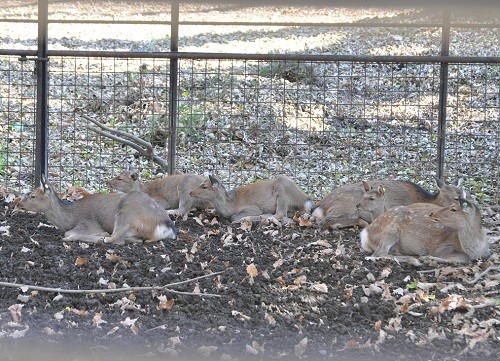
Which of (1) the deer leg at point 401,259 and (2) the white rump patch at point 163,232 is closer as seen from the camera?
(1) the deer leg at point 401,259

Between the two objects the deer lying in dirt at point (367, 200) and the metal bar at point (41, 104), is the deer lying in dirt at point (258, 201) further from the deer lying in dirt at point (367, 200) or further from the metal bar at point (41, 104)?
the metal bar at point (41, 104)

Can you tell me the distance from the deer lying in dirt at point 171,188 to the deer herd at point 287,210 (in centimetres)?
1

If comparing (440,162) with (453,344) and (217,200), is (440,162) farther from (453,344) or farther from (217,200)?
(453,344)

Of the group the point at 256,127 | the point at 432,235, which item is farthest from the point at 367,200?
the point at 256,127

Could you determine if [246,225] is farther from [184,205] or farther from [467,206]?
[467,206]

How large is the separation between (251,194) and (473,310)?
3764mm

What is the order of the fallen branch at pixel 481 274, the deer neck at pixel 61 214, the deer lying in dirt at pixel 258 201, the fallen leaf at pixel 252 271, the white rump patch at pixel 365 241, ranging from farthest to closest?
the deer lying in dirt at pixel 258 201
the deer neck at pixel 61 214
the white rump patch at pixel 365 241
the fallen branch at pixel 481 274
the fallen leaf at pixel 252 271

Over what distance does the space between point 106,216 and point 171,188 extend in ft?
4.03

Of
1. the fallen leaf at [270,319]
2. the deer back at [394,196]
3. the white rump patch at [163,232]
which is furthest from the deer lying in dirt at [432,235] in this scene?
the fallen leaf at [270,319]

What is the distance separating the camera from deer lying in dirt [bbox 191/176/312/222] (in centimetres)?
875

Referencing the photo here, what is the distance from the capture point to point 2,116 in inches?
472

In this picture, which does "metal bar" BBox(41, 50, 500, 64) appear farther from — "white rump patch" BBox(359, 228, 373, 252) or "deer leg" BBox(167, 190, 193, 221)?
"white rump patch" BBox(359, 228, 373, 252)

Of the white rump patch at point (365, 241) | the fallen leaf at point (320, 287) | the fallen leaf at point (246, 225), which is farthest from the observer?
the fallen leaf at point (246, 225)

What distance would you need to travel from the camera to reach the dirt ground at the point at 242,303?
4.74 m
